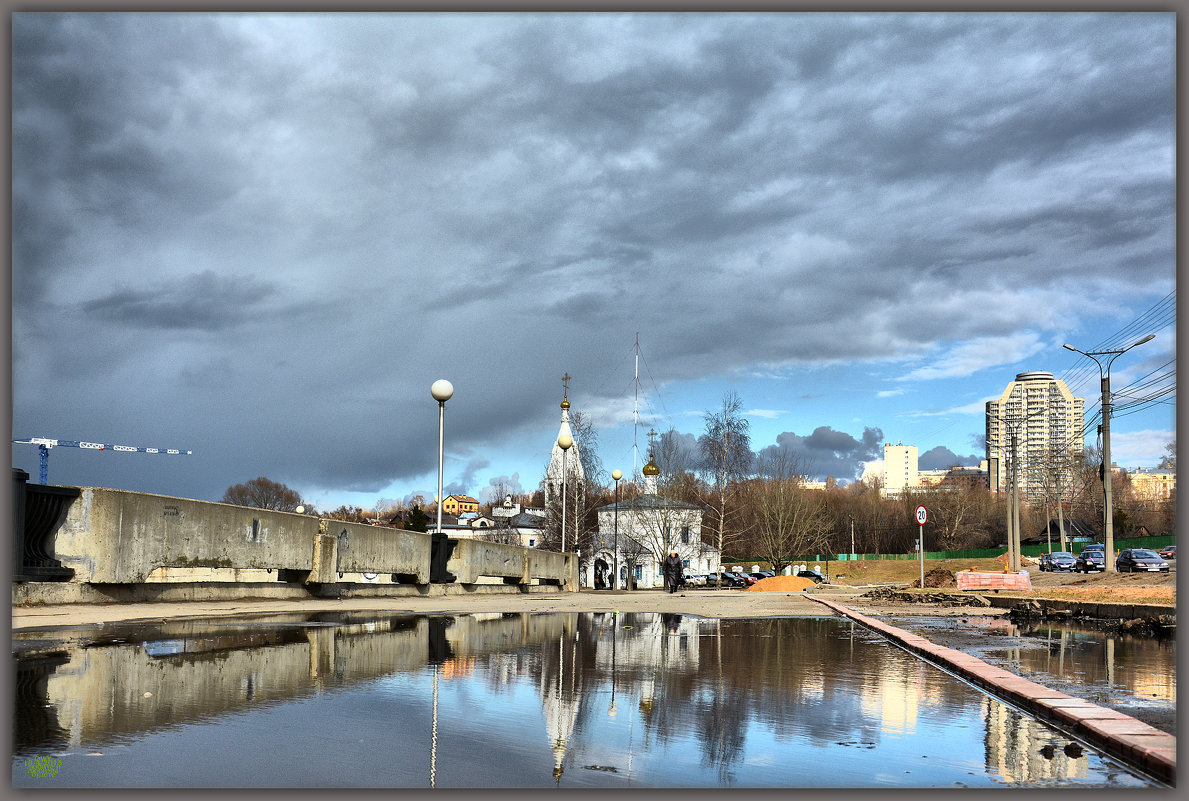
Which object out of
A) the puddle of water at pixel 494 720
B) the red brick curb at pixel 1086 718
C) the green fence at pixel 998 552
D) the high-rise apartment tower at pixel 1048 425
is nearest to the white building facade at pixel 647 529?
the green fence at pixel 998 552

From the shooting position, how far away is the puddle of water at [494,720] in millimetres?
4434

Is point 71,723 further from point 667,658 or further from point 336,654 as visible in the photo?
point 667,658

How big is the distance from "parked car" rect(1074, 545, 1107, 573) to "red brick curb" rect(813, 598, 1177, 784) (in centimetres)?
6311

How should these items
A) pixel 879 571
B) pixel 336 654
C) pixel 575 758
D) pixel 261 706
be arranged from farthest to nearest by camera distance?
pixel 879 571, pixel 336 654, pixel 261 706, pixel 575 758

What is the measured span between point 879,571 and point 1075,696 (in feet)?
297

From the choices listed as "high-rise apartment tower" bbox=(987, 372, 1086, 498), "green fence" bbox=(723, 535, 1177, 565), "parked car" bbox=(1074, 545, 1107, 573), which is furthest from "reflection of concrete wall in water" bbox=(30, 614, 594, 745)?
"green fence" bbox=(723, 535, 1177, 565)

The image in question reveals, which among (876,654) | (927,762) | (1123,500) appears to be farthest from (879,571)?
(927,762)

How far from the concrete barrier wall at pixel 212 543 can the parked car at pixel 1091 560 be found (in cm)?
5706

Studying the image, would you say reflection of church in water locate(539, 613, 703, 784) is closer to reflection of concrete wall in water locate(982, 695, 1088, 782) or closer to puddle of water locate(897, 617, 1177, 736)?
reflection of concrete wall in water locate(982, 695, 1088, 782)

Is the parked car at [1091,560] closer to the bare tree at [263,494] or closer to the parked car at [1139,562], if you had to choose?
the parked car at [1139,562]

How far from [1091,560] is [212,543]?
224 ft

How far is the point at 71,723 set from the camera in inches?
200

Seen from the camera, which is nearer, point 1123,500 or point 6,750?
point 6,750

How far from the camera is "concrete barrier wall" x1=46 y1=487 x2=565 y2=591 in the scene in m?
12.0
